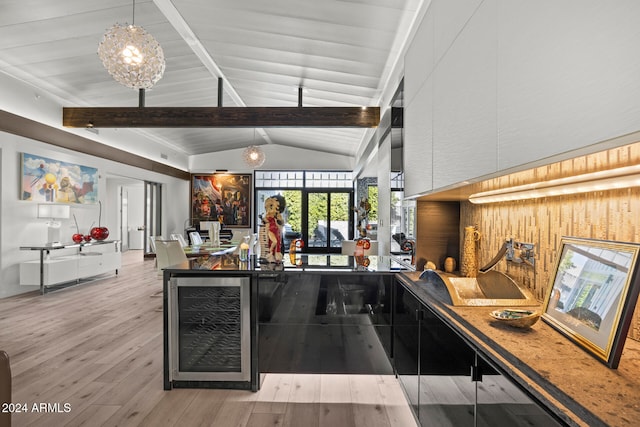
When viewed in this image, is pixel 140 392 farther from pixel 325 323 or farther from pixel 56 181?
pixel 56 181

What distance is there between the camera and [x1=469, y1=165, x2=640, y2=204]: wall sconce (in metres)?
1.14

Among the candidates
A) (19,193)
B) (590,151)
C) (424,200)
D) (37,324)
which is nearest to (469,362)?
(590,151)

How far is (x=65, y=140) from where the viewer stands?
6590 mm

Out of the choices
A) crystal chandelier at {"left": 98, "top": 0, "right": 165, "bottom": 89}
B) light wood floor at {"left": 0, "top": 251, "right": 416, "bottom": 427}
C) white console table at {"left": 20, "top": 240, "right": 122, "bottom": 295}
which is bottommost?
light wood floor at {"left": 0, "top": 251, "right": 416, "bottom": 427}

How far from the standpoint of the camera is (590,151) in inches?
34.9

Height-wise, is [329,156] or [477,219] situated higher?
[329,156]

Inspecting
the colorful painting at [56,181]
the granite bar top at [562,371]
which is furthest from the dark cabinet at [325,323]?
the colorful painting at [56,181]

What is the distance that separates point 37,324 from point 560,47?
512 centimetres

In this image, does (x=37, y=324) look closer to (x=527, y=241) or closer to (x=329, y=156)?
(x=527, y=241)

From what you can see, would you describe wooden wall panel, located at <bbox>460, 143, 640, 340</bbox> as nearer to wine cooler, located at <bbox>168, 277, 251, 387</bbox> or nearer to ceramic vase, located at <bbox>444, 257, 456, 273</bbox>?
ceramic vase, located at <bbox>444, 257, 456, 273</bbox>

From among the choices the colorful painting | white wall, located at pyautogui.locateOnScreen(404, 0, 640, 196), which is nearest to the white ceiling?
the colorful painting

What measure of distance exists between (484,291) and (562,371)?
0.96m

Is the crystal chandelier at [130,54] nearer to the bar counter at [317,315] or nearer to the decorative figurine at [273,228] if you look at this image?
the decorative figurine at [273,228]

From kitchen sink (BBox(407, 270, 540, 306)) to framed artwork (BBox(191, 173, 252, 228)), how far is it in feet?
33.6
